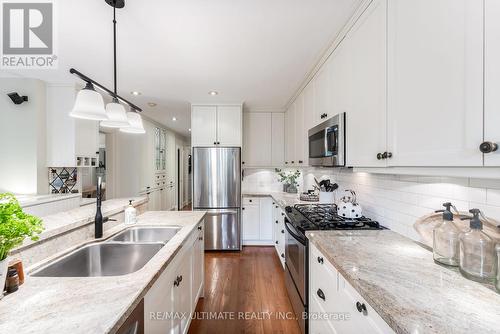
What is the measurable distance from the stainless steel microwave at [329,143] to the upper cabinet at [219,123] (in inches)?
63.4

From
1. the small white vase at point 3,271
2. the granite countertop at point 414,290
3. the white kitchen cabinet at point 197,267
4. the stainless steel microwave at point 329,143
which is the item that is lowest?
the white kitchen cabinet at point 197,267

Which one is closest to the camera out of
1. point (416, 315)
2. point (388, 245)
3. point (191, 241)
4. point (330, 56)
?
point (416, 315)

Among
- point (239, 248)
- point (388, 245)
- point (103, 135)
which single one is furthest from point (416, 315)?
point (103, 135)

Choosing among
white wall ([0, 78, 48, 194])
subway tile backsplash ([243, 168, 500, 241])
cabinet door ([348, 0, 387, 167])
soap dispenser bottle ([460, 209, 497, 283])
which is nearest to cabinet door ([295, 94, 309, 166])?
subway tile backsplash ([243, 168, 500, 241])

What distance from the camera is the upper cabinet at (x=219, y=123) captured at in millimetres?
3641

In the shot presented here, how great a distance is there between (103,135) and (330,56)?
435 centimetres

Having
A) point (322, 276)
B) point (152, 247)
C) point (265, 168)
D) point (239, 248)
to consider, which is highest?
point (265, 168)

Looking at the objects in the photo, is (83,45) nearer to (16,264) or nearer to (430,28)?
(16,264)

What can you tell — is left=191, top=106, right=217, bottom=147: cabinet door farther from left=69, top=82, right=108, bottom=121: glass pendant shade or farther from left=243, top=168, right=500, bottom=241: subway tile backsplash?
left=69, top=82, right=108, bottom=121: glass pendant shade

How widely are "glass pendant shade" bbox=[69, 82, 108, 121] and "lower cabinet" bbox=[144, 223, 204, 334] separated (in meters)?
1.03

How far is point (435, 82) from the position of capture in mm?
878

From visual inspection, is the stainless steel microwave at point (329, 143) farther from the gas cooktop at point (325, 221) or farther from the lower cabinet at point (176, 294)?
the lower cabinet at point (176, 294)

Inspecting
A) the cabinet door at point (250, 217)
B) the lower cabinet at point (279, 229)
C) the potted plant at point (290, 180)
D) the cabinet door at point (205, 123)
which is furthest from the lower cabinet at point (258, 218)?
the cabinet door at point (205, 123)

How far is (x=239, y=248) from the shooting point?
3.56 meters
